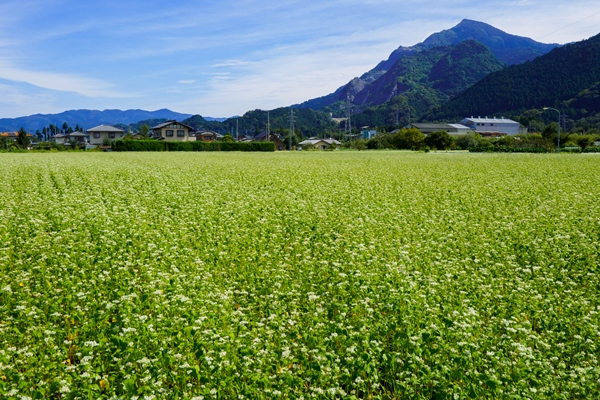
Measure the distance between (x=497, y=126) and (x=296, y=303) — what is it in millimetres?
176808

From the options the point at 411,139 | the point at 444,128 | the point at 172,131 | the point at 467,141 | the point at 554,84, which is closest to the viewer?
the point at 411,139

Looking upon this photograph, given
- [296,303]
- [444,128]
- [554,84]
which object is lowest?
[296,303]

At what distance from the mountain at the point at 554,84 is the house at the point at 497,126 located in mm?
12291

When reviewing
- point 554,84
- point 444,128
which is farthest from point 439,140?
point 554,84

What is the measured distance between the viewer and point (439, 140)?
86.9 m

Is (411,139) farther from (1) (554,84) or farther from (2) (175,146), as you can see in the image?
(1) (554,84)

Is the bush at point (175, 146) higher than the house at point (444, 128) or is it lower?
lower

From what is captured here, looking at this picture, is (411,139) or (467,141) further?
(467,141)

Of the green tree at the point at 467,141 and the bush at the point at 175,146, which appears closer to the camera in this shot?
the bush at the point at 175,146

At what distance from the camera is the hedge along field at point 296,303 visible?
178 inches

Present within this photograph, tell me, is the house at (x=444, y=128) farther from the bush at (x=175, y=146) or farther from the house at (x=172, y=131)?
the bush at (x=175, y=146)

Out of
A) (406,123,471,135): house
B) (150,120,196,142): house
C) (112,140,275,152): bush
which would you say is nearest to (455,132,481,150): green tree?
(112,140,275,152): bush

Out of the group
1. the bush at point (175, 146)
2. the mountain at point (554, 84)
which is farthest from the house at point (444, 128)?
the bush at point (175, 146)

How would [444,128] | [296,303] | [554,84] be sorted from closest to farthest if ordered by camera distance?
[296,303] < [554,84] < [444,128]
